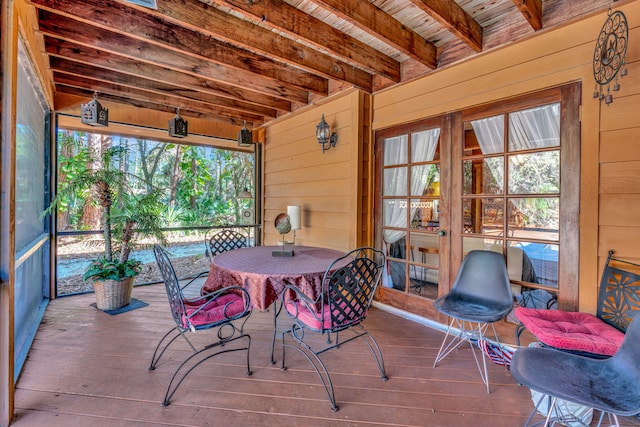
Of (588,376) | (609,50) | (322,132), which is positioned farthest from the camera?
(322,132)

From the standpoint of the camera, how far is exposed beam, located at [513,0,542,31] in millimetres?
2012

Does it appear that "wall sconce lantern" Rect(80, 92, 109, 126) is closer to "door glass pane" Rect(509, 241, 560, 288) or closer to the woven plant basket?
the woven plant basket

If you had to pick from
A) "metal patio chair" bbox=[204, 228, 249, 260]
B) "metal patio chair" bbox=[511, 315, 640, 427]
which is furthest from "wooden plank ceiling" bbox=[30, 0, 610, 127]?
"metal patio chair" bbox=[511, 315, 640, 427]

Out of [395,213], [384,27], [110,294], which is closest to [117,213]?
[110,294]

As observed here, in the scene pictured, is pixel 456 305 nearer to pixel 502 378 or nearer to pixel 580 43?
pixel 502 378

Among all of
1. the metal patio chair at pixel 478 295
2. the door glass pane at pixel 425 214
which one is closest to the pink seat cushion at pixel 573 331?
the metal patio chair at pixel 478 295

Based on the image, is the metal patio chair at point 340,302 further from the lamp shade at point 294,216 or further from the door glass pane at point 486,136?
the lamp shade at point 294,216

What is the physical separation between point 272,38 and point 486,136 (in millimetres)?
2091

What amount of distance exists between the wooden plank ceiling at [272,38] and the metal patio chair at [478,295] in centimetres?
181

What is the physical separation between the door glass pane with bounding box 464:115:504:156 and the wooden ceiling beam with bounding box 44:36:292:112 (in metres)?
2.68

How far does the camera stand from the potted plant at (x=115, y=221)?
338 cm

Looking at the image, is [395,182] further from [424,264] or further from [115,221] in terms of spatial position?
[115,221]

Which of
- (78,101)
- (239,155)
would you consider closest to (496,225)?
(239,155)

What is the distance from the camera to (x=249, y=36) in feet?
8.30
